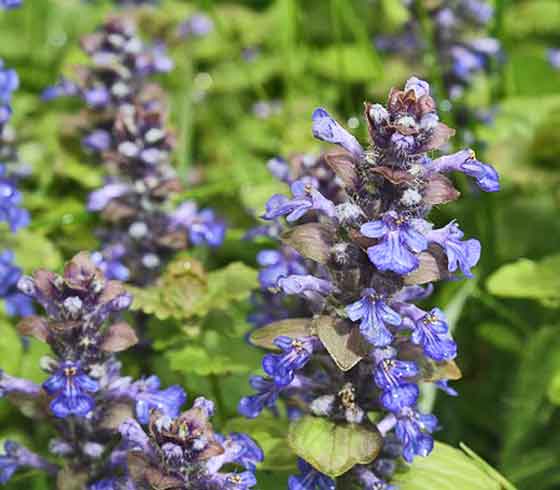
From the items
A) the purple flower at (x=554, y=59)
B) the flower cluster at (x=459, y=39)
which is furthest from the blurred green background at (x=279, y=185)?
the purple flower at (x=554, y=59)

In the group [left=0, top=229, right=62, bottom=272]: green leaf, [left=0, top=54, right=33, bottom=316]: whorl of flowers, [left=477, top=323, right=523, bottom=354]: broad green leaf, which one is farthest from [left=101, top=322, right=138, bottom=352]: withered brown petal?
[left=477, top=323, right=523, bottom=354]: broad green leaf

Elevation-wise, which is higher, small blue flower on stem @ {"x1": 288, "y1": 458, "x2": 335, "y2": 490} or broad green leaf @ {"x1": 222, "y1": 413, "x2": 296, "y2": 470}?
small blue flower on stem @ {"x1": 288, "y1": 458, "x2": 335, "y2": 490}

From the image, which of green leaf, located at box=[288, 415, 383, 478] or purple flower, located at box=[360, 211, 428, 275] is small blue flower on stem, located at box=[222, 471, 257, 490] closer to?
green leaf, located at box=[288, 415, 383, 478]

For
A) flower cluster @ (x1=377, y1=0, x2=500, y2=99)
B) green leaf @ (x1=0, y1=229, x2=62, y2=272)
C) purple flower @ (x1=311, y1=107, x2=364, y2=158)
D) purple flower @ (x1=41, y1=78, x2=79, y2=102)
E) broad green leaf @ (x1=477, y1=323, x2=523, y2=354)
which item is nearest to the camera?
purple flower @ (x1=311, y1=107, x2=364, y2=158)

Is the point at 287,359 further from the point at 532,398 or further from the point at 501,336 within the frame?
the point at 501,336

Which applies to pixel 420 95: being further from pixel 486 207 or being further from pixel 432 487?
pixel 486 207

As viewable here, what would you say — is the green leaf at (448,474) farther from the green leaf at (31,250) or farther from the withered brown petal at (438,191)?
the green leaf at (31,250)
